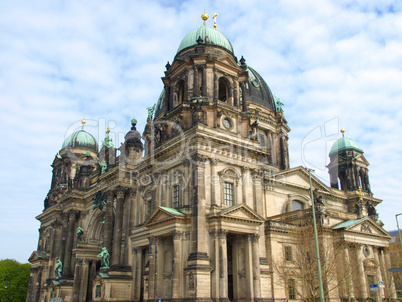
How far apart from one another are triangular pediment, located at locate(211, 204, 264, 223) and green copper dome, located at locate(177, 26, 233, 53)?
18.3 meters

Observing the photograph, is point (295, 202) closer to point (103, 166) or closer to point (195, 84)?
point (195, 84)

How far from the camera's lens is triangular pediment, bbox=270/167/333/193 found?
150 ft

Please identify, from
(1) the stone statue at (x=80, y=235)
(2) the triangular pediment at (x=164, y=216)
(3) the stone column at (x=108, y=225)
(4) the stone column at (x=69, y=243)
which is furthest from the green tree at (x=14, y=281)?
(2) the triangular pediment at (x=164, y=216)

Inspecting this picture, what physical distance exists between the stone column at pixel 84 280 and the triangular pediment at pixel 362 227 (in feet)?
98.2

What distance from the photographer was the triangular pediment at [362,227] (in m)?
41.9

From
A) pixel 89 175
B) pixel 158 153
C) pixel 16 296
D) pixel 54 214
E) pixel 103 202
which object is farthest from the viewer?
pixel 16 296

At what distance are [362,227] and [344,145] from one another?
21.1 m

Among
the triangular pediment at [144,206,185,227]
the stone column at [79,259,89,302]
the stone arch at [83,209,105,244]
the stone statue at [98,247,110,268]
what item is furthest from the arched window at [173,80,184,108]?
the stone column at [79,259,89,302]

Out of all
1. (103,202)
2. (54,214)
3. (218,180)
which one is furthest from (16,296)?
(218,180)

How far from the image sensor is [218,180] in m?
35.1

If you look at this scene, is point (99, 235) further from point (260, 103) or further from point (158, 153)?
point (260, 103)

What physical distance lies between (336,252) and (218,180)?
1243 centimetres

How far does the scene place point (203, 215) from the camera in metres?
32.6

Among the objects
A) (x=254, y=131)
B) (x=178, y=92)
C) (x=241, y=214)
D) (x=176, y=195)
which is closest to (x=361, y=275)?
(x=241, y=214)
